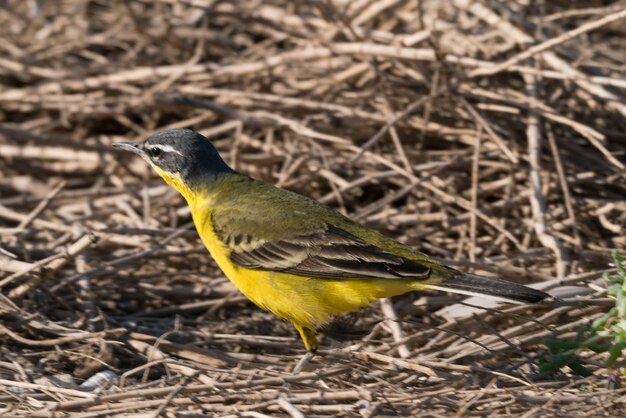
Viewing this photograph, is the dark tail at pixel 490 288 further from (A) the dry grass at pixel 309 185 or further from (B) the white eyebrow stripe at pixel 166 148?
(B) the white eyebrow stripe at pixel 166 148

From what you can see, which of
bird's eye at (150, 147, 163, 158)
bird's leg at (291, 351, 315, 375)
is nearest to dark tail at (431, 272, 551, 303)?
bird's leg at (291, 351, 315, 375)

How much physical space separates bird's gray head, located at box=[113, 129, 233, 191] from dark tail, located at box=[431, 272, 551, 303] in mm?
1660

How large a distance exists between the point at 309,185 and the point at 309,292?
2140mm

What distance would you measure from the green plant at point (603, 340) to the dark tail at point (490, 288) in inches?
8.2

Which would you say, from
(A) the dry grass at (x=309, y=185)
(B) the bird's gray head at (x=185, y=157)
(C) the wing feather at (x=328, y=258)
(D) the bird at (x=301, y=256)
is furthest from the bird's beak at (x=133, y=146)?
(C) the wing feather at (x=328, y=258)

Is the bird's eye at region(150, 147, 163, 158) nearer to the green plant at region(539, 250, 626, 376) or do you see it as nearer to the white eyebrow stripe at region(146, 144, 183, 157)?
the white eyebrow stripe at region(146, 144, 183, 157)

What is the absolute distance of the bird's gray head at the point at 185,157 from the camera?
547 centimetres

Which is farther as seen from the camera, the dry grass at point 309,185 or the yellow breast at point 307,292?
the yellow breast at point 307,292

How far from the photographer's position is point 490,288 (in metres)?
4.29

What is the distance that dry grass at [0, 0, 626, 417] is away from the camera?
4.38m

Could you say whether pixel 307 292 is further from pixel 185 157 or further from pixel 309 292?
pixel 185 157

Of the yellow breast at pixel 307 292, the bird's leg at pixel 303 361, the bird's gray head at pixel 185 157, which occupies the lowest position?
the bird's leg at pixel 303 361

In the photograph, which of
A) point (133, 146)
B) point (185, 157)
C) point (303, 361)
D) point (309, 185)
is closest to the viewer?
point (303, 361)

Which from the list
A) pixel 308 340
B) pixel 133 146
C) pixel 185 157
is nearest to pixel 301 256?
pixel 308 340
